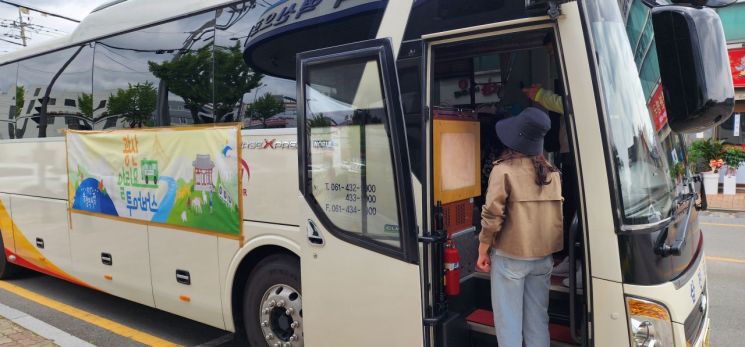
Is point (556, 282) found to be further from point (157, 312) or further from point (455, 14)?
point (157, 312)

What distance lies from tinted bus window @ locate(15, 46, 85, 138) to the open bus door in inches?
142

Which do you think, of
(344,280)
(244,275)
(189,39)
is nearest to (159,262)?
(244,275)

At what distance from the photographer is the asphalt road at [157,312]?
16.8 ft

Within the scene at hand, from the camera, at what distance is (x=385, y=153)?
10.1 feet

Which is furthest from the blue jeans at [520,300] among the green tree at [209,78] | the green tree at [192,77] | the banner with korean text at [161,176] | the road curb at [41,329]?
the road curb at [41,329]

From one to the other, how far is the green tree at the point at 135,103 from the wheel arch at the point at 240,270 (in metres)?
1.72

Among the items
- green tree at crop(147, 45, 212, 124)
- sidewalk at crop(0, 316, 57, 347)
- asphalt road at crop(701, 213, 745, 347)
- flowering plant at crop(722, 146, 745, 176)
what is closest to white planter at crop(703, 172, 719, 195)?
flowering plant at crop(722, 146, 745, 176)

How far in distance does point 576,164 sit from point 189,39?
3.45 meters

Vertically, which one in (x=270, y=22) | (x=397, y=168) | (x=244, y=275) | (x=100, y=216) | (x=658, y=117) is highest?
(x=270, y=22)

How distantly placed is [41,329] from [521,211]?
4.86 m

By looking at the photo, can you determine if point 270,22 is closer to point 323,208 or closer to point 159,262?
point 323,208

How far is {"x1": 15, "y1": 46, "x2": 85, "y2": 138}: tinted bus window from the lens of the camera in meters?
5.86

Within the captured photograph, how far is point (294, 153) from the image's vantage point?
3.83m

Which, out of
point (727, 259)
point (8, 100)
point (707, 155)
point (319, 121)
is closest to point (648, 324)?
point (319, 121)
